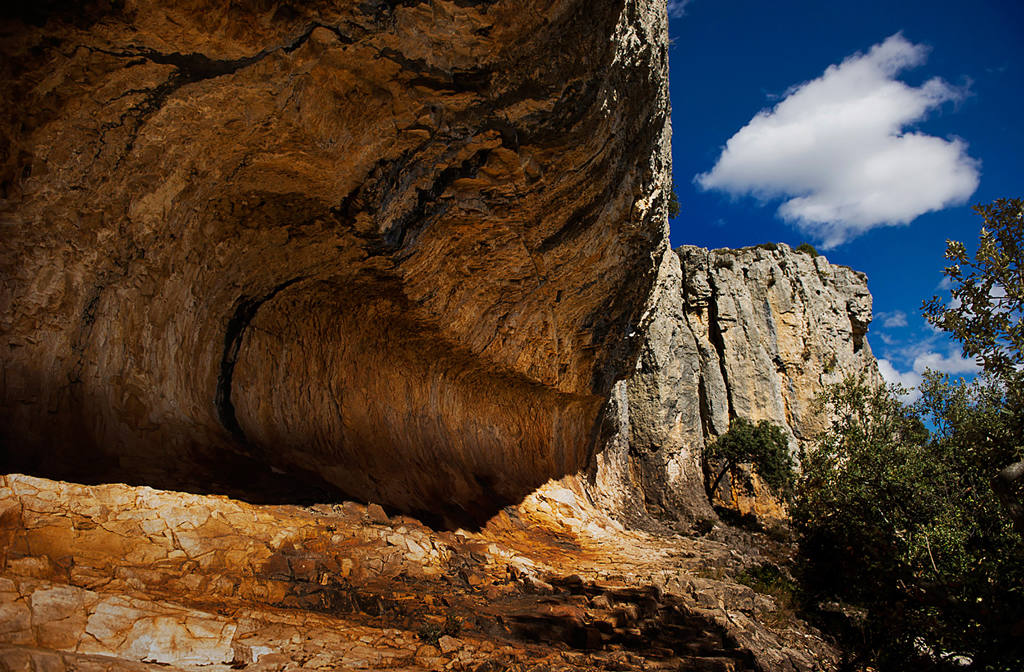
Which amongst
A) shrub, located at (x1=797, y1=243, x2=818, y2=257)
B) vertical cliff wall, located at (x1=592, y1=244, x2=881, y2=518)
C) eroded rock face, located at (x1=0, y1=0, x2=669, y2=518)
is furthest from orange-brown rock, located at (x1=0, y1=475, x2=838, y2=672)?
shrub, located at (x1=797, y1=243, x2=818, y2=257)

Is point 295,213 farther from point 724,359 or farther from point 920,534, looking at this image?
point 724,359

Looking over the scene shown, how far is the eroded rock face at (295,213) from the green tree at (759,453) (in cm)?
1780

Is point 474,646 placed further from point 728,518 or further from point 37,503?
point 728,518

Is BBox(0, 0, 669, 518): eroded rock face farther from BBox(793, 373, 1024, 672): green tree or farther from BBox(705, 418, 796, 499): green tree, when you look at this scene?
BBox(705, 418, 796, 499): green tree

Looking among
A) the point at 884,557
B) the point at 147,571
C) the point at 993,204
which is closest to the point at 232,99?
the point at 147,571

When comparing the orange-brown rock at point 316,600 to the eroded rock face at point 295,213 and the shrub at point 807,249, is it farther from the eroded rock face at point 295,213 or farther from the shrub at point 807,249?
the shrub at point 807,249

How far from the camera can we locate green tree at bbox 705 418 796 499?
24.6 m

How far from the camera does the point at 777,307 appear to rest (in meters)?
32.3

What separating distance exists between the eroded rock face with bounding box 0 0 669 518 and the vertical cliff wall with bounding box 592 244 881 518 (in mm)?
11160

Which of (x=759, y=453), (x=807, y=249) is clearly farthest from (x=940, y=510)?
(x=807, y=249)

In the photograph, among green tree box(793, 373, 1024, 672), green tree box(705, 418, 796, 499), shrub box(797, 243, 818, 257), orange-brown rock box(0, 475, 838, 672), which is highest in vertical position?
shrub box(797, 243, 818, 257)

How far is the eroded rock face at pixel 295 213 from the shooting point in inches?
204

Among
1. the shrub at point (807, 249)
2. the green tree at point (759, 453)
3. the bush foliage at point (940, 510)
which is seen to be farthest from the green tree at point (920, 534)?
the shrub at point (807, 249)

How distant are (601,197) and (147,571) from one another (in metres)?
7.33
